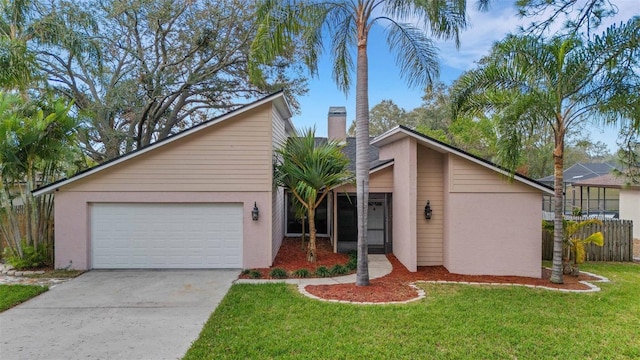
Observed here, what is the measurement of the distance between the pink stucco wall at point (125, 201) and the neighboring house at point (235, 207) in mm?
26

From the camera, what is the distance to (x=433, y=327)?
527cm

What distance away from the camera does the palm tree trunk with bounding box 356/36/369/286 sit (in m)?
7.36

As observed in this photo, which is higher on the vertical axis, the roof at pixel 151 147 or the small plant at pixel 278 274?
the roof at pixel 151 147

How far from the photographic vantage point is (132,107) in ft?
50.9

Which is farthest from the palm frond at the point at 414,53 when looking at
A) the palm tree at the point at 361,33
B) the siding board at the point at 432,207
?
the siding board at the point at 432,207

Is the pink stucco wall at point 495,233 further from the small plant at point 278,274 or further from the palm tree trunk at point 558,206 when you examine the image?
the small plant at point 278,274

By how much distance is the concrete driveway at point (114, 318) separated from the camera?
470 cm

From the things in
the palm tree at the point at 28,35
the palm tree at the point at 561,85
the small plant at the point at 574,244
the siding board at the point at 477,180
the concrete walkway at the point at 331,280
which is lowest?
the concrete walkway at the point at 331,280

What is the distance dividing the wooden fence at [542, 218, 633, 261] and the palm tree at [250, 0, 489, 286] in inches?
281

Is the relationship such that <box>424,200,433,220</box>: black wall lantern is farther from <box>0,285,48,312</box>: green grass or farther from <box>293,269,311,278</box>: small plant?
<box>0,285,48,312</box>: green grass

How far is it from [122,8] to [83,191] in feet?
28.3

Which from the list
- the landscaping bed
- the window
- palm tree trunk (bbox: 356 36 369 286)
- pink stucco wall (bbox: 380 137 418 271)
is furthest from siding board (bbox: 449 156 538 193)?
the window

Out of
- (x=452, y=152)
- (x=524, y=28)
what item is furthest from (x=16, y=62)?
(x=524, y=28)

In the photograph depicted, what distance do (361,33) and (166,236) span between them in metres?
7.05
